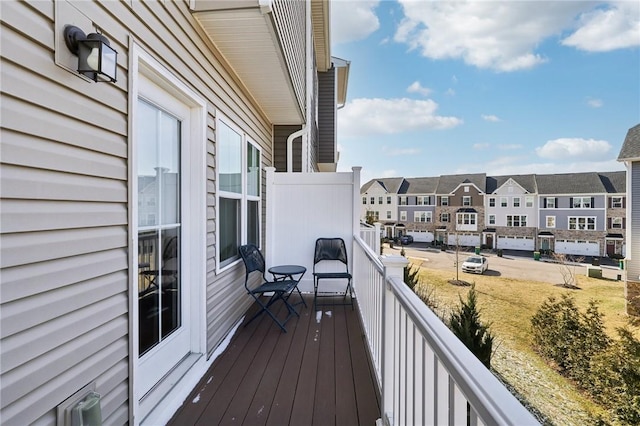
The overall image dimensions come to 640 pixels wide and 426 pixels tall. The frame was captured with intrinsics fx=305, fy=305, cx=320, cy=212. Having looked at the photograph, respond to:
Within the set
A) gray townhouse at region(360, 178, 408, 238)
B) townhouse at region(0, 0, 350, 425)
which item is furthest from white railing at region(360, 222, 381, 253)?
gray townhouse at region(360, 178, 408, 238)

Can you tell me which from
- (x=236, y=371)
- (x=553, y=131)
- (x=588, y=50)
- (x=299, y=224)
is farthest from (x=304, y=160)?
(x=553, y=131)

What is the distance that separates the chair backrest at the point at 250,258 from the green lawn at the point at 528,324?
19.8 feet

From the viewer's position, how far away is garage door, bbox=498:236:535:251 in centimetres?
2652

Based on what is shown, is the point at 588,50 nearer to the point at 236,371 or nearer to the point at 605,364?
the point at 605,364

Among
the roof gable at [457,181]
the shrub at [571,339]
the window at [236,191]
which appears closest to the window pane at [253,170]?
the window at [236,191]

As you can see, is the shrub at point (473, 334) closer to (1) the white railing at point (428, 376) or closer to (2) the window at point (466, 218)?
(1) the white railing at point (428, 376)

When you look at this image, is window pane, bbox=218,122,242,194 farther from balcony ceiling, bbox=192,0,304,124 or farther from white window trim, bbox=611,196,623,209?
white window trim, bbox=611,196,623,209

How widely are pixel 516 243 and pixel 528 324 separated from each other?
1909cm

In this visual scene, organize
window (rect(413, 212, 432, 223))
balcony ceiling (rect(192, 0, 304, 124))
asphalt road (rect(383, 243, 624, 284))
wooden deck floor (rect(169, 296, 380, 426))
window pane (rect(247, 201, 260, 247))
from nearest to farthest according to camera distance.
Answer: wooden deck floor (rect(169, 296, 380, 426))
balcony ceiling (rect(192, 0, 304, 124))
window pane (rect(247, 201, 260, 247))
asphalt road (rect(383, 243, 624, 284))
window (rect(413, 212, 432, 223))

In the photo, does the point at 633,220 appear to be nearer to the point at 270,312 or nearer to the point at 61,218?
the point at 270,312

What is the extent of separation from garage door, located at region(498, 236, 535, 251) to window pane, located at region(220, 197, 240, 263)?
2973 centimetres

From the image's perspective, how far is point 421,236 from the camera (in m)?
30.9

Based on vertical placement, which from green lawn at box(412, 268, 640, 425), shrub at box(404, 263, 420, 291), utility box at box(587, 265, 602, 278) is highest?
shrub at box(404, 263, 420, 291)

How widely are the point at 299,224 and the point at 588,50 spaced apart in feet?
58.0
